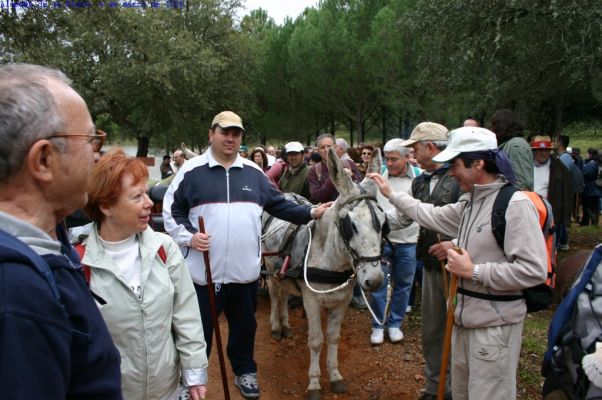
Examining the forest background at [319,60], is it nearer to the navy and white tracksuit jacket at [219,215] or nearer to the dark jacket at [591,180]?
the dark jacket at [591,180]

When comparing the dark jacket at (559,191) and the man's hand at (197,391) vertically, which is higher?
the dark jacket at (559,191)

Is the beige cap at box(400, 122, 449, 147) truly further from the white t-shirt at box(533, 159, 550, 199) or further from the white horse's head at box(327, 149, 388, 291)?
the white t-shirt at box(533, 159, 550, 199)

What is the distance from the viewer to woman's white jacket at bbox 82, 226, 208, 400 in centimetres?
228

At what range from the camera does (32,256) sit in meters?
1.04

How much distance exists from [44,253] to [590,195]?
51.2 feet

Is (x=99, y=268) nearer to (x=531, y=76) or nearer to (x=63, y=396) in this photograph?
(x=63, y=396)

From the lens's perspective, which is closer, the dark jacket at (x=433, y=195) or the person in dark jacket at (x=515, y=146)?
the dark jacket at (x=433, y=195)

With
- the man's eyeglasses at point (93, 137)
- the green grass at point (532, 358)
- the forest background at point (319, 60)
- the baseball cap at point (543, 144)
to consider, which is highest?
the forest background at point (319, 60)

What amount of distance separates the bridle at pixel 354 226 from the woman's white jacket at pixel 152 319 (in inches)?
64.1

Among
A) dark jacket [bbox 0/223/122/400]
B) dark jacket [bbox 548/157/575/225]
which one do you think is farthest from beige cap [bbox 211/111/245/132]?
dark jacket [bbox 548/157/575/225]

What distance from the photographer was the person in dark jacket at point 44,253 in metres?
0.98

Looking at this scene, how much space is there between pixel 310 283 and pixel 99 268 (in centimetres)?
231

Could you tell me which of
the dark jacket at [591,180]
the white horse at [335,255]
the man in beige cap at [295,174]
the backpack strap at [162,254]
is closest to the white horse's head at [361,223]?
the white horse at [335,255]

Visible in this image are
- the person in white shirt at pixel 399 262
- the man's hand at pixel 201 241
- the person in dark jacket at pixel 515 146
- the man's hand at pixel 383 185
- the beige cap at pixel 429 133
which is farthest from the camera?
the person in white shirt at pixel 399 262
